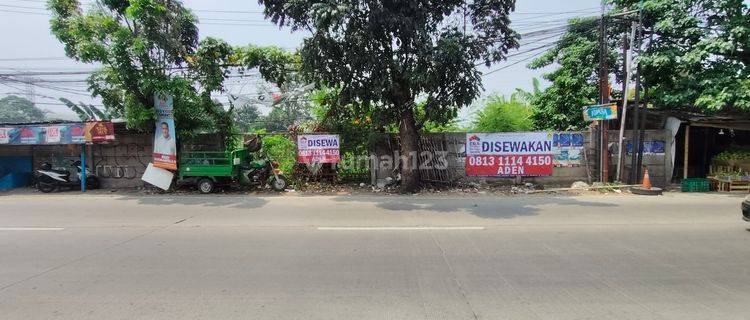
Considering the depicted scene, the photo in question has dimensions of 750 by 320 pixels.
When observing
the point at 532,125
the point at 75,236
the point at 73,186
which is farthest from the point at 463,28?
the point at 73,186

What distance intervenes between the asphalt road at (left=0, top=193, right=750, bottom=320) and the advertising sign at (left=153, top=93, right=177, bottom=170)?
442 cm

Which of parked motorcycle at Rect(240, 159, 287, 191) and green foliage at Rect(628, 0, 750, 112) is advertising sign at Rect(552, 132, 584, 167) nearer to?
green foliage at Rect(628, 0, 750, 112)

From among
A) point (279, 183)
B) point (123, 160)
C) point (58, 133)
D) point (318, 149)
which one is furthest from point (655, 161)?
point (58, 133)

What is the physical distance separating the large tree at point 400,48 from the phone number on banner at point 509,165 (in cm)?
250

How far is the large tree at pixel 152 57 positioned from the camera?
1272cm

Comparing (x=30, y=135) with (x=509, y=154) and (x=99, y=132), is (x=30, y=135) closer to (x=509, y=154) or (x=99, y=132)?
(x=99, y=132)

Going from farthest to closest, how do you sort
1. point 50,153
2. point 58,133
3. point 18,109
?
1. point 18,109
2. point 50,153
3. point 58,133

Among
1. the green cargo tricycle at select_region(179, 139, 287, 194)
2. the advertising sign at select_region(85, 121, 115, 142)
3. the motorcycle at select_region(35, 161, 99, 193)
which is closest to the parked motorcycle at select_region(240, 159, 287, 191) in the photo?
the green cargo tricycle at select_region(179, 139, 287, 194)

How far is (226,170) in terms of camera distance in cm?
1412

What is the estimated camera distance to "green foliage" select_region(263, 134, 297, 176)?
15.3m

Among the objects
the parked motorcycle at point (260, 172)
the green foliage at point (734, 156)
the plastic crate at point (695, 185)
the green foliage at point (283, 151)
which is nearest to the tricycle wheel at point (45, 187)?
the parked motorcycle at point (260, 172)

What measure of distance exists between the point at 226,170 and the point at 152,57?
425cm

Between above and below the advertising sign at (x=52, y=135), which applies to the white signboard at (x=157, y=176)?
below

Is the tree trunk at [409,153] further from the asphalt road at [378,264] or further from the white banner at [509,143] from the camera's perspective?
the asphalt road at [378,264]
